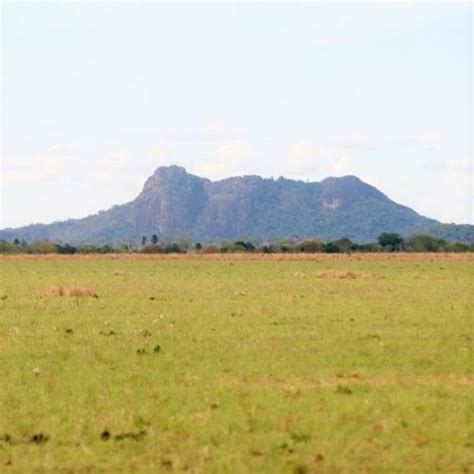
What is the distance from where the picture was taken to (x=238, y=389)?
12734 mm

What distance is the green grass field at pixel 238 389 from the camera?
31.1 feet

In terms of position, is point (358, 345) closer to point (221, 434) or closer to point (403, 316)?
point (403, 316)

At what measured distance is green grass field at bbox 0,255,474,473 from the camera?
949 cm

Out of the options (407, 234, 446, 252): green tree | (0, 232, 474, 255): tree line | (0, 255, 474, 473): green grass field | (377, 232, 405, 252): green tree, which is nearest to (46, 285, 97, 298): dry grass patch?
(0, 255, 474, 473): green grass field

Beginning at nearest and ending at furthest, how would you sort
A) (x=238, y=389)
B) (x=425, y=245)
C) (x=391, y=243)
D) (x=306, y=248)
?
(x=238, y=389) < (x=306, y=248) < (x=425, y=245) < (x=391, y=243)

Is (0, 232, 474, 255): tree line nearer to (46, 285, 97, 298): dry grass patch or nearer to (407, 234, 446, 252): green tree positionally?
(407, 234, 446, 252): green tree

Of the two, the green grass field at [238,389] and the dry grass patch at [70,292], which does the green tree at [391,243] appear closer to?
the dry grass patch at [70,292]

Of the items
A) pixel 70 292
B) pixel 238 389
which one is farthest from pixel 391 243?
pixel 238 389

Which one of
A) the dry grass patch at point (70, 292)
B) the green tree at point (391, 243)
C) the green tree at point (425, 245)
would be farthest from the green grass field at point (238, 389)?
the green tree at point (391, 243)

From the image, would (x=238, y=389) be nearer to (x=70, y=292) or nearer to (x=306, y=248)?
(x=70, y=292)

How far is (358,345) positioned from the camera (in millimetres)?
16922

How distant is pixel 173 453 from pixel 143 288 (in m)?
25.5

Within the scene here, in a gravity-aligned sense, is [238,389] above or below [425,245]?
below

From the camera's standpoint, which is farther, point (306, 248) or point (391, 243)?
point (391, 243)
